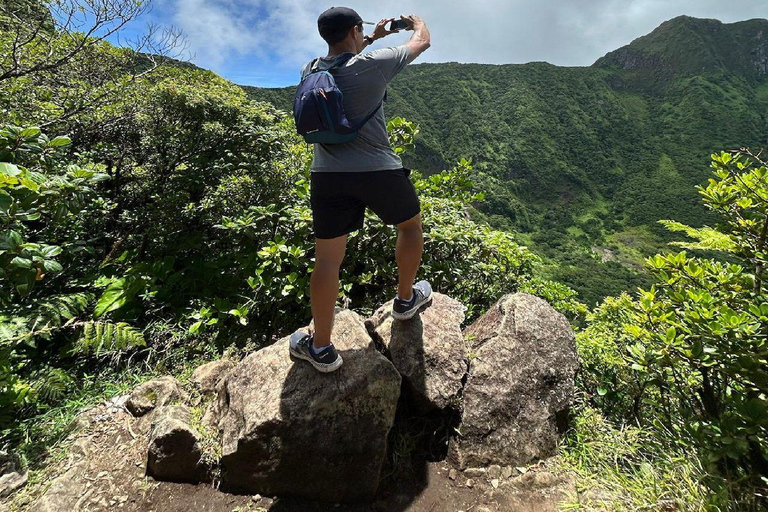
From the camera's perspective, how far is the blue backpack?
6.47 feet

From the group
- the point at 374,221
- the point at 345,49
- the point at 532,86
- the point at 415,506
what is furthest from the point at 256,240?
the point at 532,86

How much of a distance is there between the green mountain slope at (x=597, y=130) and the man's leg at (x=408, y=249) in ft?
271

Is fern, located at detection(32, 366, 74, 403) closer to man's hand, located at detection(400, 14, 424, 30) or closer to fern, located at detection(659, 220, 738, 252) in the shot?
man's hand, located at detection(400, 14, 424, 30)

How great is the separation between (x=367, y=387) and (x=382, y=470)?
1.85 ft

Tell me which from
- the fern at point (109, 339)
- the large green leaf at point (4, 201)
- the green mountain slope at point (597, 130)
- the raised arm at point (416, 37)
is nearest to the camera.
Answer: the large green leaf at point (4, 201)

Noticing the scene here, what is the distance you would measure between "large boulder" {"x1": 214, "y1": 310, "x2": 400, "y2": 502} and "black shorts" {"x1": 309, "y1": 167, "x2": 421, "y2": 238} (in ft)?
3.17

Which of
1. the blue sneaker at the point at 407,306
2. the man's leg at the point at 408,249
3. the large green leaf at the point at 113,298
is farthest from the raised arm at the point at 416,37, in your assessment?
the large green leaf at the point at 113,298

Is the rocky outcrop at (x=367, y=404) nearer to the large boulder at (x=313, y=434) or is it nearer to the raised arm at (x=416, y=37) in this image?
the large boulder at (x=313, y=434)

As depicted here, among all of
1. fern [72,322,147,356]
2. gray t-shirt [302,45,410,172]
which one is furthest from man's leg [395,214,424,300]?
fern [72,322,147,356]

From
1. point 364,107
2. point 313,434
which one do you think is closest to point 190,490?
point 313,434

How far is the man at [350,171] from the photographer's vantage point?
83.1 inches

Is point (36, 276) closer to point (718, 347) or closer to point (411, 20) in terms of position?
point (411, 20)

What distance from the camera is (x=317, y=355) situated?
2391 millimetres

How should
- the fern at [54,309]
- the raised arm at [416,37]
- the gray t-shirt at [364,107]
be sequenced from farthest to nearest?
the fern at [54,309] < the raised arm at [416,37] < the gray t-shirt at [364,107]
